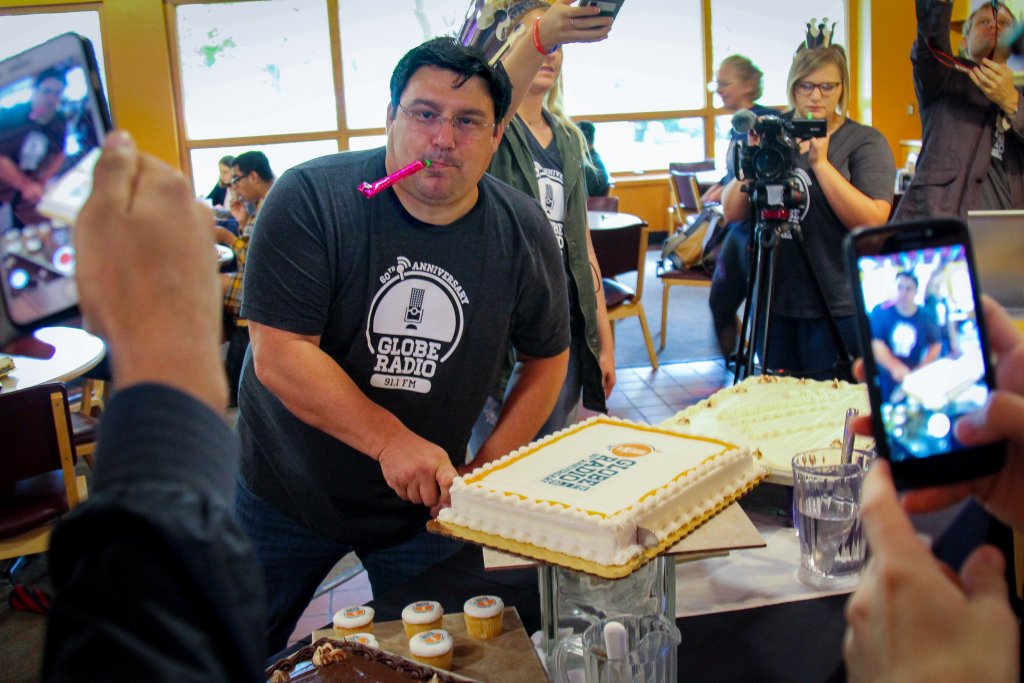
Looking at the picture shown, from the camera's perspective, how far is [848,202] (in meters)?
2.60

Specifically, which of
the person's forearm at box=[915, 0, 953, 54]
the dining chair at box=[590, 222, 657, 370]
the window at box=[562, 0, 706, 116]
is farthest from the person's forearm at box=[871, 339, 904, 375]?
the window at box=[562, 0, 706, 116]

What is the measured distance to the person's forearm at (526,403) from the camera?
5.67 ft

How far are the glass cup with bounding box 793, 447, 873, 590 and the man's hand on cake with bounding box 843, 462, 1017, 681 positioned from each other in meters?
0.80

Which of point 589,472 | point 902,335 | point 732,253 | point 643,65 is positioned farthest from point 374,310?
point 643,65

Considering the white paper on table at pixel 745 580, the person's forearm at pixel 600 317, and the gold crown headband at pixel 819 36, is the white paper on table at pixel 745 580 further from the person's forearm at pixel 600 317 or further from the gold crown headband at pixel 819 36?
the gold crown headband at pixel 819 36

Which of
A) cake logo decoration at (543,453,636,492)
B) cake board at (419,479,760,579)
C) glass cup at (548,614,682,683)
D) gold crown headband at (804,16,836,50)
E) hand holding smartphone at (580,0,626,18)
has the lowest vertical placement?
glass cup at (548,614,682,683)

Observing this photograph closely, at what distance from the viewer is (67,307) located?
686 millimetres

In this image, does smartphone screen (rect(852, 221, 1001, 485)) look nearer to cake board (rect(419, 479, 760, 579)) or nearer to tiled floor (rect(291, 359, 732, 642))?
cake board (rect(419, 479, 760, 579))

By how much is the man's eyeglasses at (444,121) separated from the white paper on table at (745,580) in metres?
0.85

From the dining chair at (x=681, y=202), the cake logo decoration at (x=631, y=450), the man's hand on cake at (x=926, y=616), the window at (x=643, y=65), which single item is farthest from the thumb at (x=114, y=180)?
the window at (x=643, y=65)

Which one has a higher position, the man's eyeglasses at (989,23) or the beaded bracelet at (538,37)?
the man's eyeglasses at (989,23)

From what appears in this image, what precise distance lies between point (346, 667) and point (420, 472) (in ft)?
1.22

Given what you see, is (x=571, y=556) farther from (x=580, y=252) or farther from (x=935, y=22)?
(x=935, y=22)

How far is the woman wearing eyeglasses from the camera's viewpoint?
7.24 feet
